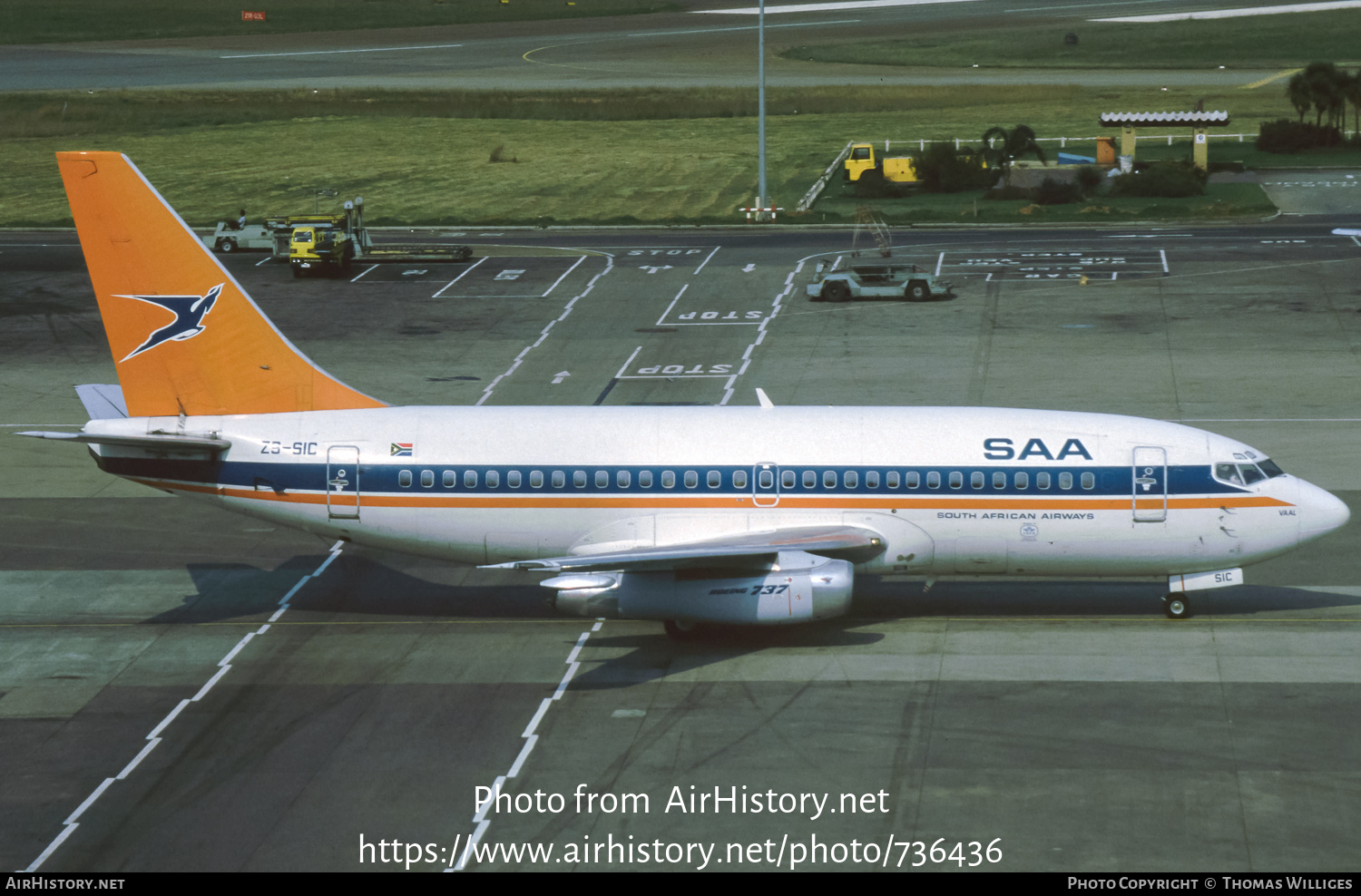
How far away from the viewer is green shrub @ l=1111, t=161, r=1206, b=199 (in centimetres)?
9638

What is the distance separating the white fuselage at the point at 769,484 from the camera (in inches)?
1342

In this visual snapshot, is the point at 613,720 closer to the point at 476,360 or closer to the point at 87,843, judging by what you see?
the point at 87,843

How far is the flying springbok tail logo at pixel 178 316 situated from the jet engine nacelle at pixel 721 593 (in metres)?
10.4

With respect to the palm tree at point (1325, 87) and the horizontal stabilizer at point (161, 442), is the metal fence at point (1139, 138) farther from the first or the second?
the horizontal stabilizer at point (161, 442)

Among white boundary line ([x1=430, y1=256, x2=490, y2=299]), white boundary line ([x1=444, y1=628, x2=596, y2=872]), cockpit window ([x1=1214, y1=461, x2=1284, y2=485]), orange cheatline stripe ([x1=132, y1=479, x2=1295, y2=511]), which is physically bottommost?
white boundary line ([x1=430, y1=256, x2=490, y2=299])

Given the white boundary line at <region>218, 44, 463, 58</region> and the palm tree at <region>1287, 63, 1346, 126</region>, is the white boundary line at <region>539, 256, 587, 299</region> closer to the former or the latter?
the palm tree at <region>1287, 63, 1346, 126</region>

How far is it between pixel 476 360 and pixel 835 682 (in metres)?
32.8

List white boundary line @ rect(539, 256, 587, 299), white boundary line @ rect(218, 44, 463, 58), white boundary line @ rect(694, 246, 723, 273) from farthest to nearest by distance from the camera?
white boundary line @ rect(218, 44, 463, 58) → white boundary line @ rect(694, 246, 723, 273) → white boundary line @ rect(539, 256, 587, 299)

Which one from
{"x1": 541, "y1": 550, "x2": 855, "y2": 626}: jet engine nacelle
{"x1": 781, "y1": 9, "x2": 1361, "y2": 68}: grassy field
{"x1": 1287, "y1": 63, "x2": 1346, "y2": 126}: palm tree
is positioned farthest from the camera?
{"x1": 781, "y1": 9, "x2": 1361, "y2": 68}: grassy field

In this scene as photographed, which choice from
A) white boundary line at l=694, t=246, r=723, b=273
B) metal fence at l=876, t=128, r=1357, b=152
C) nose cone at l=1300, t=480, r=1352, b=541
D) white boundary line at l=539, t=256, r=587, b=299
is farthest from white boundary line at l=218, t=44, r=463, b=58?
nose cone at l=1300, t=480, r=1352, b=541

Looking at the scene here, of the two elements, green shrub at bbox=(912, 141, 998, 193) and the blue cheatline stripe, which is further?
green shrub at bbox=(912, 141, 998, 193)

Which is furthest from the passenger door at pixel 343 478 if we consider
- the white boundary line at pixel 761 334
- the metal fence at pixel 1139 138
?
the metal fence at pixel 1139 138

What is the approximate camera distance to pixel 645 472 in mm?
34562

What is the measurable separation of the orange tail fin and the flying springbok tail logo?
0.8 inches
